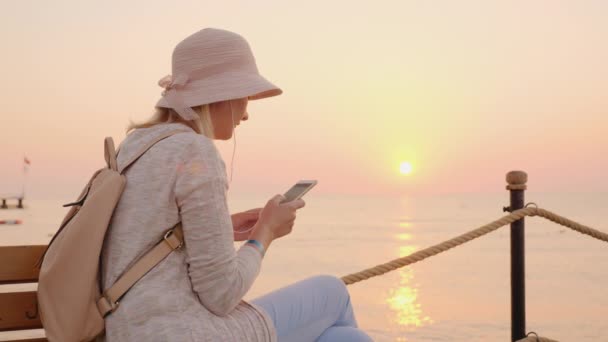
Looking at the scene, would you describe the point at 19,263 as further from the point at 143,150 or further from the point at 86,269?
the point at 143,150

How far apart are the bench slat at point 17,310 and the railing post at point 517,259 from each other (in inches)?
108

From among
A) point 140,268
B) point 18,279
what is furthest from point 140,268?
point 18,279

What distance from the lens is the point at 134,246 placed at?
5.75 ft

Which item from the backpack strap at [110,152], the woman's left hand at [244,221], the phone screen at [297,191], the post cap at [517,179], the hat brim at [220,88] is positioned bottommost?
the post cap at [517,179]

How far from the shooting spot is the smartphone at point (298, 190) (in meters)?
2.15

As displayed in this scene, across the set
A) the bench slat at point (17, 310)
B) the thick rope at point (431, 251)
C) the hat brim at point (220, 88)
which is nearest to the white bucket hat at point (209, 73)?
the hat brim at point (220, 88)

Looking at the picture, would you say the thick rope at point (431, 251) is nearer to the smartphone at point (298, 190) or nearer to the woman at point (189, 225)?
the smartphone at point (298, 190)

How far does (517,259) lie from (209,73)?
2.63 m

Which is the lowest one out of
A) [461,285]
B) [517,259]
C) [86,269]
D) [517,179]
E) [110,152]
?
[461,285]

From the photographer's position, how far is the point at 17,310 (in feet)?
7.08

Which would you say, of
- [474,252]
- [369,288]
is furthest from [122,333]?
[474,252]

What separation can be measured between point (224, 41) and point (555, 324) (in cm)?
1221

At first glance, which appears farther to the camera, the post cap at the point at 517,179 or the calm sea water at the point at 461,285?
the calm sea water at the point at 461,285

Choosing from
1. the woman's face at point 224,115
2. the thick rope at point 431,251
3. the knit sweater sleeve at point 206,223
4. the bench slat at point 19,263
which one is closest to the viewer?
the knit sweater sleeve at point 206,223
